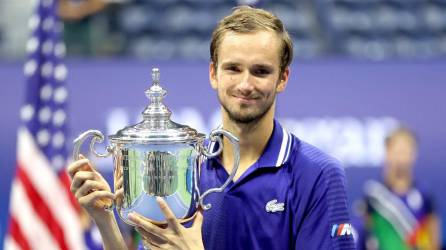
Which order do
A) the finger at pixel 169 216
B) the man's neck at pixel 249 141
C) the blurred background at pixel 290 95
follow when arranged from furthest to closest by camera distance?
the blurred background at pixel 290 95, the man's neck at pixel 249 141, the finger at pixel 169 216

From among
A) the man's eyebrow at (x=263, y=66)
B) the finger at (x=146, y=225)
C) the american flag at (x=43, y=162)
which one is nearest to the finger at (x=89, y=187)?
the finger at (x=146, y=225)

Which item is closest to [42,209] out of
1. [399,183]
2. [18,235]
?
[18,235]

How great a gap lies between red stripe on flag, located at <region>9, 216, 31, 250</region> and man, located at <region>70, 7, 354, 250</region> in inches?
86.5

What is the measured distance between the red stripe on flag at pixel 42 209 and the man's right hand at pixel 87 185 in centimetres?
228

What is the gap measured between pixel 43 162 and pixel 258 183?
2304 millimetres

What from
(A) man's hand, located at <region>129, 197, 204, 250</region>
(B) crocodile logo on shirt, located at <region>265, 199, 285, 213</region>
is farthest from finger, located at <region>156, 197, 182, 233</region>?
(B) crocodile logo on shirt, located at <region>265, 199, 285, 213</region>

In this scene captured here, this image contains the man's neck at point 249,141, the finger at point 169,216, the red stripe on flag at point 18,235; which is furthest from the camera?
the red stripe on flag at point 18,235

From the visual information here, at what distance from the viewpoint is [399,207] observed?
592cm

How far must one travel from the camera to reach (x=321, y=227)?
8.31ft

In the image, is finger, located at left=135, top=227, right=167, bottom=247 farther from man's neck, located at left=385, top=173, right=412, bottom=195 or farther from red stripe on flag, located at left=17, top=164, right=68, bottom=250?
man's neck, located at left=385, top=173, right=412, bottom=195

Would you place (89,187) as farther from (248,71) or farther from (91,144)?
(248,71)

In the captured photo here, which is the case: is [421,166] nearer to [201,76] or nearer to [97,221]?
[201,76]

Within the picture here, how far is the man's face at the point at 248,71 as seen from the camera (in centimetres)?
250

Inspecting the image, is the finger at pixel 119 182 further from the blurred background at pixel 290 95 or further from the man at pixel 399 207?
the man at pixel 399 207
